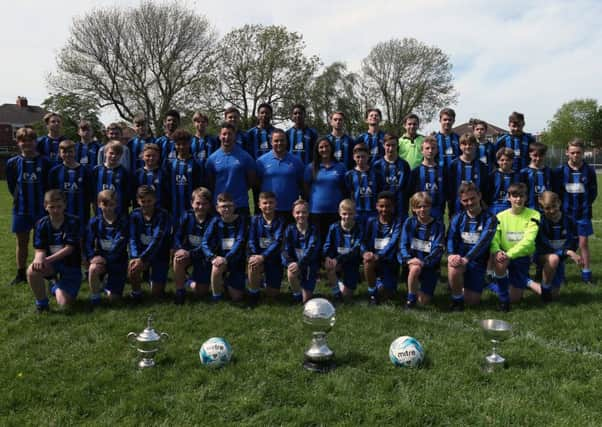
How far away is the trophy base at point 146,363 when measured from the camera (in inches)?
134

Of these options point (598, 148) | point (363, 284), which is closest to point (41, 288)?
point (363, 284)

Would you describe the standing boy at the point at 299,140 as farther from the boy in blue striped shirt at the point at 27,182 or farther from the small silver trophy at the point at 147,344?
the small silver trophy at the point at 147,344

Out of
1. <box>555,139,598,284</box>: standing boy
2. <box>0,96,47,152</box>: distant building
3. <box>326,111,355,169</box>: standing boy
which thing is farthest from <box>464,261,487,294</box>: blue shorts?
<box>0,96,47,152</box>: distant building

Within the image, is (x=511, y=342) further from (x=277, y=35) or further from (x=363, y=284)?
(x=277, y=35)

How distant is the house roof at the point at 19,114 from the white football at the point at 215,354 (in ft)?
196

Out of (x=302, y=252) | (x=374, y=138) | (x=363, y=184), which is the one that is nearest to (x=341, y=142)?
(x=374, y=138)

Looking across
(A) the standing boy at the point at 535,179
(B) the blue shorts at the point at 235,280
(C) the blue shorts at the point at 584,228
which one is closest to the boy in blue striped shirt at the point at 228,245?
(B) the blue shorts at the point at 235,280

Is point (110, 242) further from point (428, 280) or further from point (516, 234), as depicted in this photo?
point (516, 234)

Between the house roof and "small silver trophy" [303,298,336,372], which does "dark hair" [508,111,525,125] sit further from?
the house roof

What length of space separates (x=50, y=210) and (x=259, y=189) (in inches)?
89.0

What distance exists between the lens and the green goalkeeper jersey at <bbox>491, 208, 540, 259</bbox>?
15.7ft

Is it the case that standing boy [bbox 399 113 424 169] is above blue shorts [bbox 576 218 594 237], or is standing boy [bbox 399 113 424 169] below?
above

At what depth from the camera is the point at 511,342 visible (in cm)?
384

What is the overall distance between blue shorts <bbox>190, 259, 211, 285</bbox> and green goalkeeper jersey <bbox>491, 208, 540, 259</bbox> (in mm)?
2861
